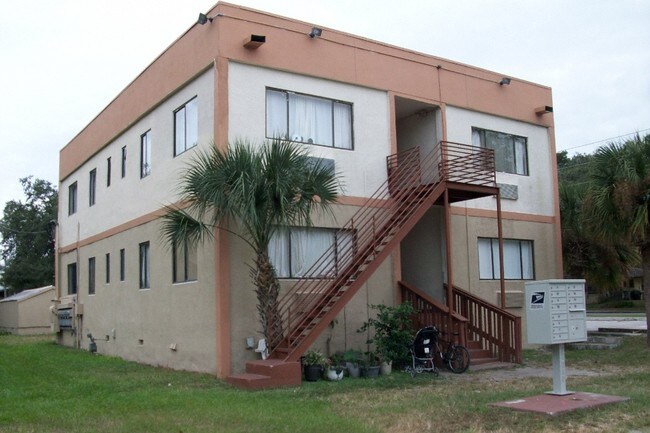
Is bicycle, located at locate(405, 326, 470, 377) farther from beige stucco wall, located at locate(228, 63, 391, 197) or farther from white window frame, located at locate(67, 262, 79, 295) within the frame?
white window frame, located at locate(67, 262, 79, 295)

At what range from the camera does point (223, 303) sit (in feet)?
47.5

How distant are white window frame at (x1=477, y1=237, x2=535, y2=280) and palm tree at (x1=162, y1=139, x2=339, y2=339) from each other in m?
6.96

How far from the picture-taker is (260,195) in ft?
44.6

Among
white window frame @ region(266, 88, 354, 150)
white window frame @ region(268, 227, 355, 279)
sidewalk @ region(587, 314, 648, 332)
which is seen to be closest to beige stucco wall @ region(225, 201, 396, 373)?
white window frame @ region(268, 227, 355, 279)

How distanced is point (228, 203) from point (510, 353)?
7.90 meters

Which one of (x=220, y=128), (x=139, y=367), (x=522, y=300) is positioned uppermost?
(x=220, y=128)

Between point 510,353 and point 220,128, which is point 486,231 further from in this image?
point 220,128

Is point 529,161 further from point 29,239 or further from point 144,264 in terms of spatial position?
point 29,239

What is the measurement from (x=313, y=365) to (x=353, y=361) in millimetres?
1190

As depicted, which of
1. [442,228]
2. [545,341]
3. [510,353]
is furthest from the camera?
[442,228]

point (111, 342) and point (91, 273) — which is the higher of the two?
point (91, 273)

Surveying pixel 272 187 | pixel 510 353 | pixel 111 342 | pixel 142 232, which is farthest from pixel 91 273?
pixel 510 353

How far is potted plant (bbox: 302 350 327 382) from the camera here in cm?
1384

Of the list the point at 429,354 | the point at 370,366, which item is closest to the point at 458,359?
the point at 429,354
